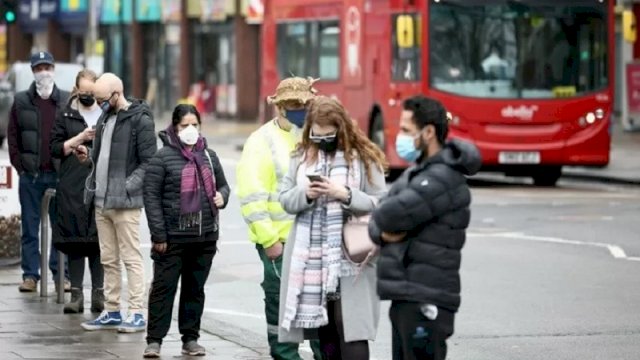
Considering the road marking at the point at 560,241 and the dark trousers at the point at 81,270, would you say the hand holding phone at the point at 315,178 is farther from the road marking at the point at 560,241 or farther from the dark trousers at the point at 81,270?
the road marking at the point at 560,241

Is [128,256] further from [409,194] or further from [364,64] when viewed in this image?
[364,64]

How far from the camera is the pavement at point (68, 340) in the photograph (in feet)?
37.6

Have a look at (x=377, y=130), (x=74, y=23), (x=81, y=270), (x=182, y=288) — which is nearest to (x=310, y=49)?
(x=377, y=130)

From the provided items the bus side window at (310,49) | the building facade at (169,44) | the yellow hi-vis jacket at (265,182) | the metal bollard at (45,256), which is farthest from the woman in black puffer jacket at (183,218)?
the building facade at (169,44)

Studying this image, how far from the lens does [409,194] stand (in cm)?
809

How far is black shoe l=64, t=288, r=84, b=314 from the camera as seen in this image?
13383 millimetres

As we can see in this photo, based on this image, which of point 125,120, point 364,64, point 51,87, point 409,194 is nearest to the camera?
point 409,194

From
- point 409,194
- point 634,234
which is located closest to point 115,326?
point 409,194

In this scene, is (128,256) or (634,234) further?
(634,234)

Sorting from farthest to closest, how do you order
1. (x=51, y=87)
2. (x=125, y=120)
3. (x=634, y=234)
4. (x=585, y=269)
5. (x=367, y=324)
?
1. (x=634, y=234)
2. (x=585, y=269)
3. (x=51, y=87)
4. (x=125, y=120)
5. (x=367, y=324)

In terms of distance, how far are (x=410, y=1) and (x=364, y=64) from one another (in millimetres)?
2151

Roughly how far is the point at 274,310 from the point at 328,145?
5.30ft

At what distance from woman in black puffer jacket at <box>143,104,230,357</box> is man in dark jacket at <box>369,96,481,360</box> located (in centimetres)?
320

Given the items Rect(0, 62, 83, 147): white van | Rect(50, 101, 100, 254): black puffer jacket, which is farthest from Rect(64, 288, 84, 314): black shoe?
Rect(0, 62, 83, 147): white van
